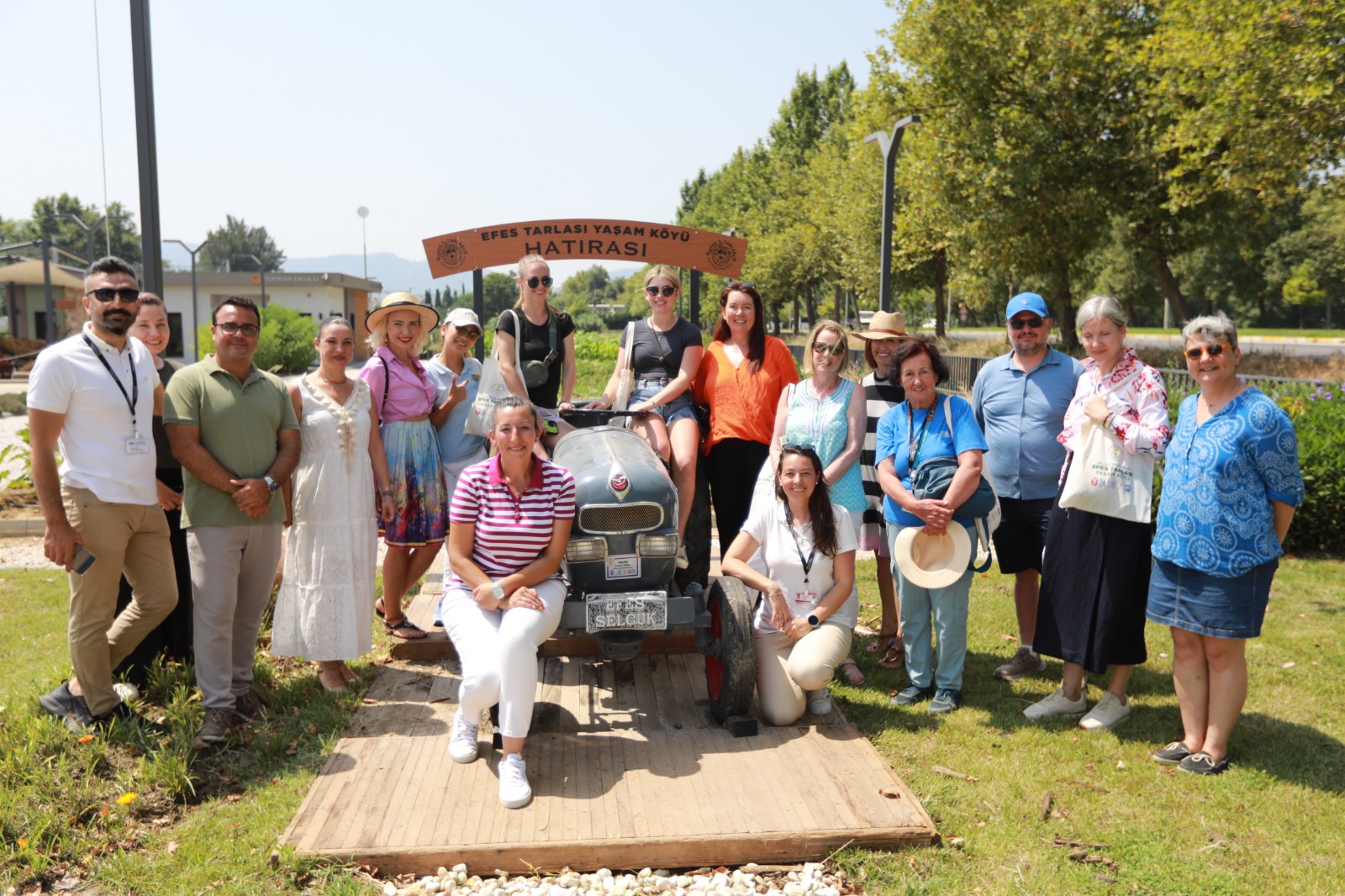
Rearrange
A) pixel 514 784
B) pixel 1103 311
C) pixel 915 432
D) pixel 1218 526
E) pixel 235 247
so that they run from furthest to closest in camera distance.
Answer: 1. pixel 235 247
2. pixel 915 432
3. pixel 1103 311
4. pixel 1218 526
5. pixel 514 784

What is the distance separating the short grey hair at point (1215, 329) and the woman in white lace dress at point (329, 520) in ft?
13.7

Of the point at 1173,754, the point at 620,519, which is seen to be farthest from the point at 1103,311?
the point at 620,519

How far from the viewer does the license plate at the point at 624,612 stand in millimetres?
4609

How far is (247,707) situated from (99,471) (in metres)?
1.49

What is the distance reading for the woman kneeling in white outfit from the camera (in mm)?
4988

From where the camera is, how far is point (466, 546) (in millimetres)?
4645

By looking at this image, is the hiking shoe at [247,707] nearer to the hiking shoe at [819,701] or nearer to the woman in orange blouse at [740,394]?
the woman in orange blouse at [740,394]

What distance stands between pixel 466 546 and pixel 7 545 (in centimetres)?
789

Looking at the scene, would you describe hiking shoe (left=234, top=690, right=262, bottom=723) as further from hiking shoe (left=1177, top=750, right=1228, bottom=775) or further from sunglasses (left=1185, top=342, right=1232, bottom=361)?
sunglasses (left=1185, top=342, right=1232, bottom=361)

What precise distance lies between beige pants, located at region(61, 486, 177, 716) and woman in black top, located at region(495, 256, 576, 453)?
2.12m

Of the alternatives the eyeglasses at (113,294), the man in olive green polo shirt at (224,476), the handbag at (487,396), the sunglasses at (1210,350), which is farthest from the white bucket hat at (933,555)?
the eyeglasses at (113,294)

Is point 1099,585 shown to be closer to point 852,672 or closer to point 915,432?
point 915,432

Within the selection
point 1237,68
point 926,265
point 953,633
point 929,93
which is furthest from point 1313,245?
point 953,633

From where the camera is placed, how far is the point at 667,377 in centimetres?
604
